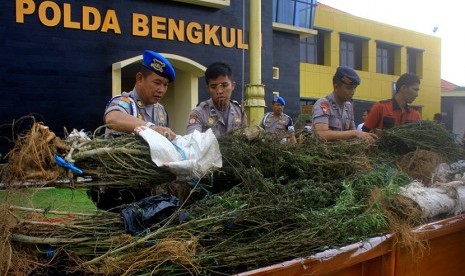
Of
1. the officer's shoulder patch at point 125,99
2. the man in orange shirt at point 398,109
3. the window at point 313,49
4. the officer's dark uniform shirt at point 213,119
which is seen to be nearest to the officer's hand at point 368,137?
the man in orange shirt at point 398,109

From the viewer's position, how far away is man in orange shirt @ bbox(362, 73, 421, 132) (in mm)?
4216

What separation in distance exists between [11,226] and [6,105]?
8.51 metres

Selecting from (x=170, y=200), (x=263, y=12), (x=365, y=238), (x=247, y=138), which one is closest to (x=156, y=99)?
(x=247, y=138)

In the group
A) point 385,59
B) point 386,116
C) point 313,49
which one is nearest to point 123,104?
point 386,116

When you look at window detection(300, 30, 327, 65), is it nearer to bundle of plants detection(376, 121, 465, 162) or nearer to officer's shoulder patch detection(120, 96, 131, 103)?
bundle of plants detection(376, 121, 465, 162)

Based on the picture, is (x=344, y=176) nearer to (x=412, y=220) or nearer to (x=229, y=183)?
→ (x=412, y=220)

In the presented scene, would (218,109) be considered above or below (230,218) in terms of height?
above

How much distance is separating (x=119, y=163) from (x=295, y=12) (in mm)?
15382

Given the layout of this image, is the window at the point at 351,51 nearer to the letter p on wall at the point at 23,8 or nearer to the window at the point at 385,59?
the window at the point at 385,59

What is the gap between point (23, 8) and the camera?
9.48m

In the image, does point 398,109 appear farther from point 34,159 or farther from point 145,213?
point 34,159

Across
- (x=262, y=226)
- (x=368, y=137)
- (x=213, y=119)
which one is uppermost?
(x=213, y=119)

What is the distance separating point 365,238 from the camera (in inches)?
80.0

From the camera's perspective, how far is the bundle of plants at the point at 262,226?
64.4 inches
